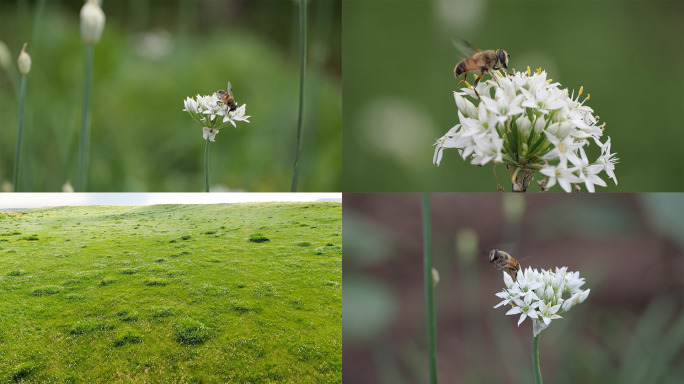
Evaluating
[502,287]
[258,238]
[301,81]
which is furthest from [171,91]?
[502,287]

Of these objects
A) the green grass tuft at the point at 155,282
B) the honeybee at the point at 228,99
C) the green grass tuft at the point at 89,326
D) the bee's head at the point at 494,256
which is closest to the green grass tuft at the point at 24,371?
the green grass tuft at the point at 89,326

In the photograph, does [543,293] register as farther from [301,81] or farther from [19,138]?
[19,138]

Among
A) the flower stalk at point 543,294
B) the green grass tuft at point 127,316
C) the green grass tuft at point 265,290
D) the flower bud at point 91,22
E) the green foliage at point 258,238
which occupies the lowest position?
the green grass tuft at point 127,316

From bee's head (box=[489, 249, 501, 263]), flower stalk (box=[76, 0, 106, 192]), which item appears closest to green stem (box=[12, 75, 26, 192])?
flower stalk (box=[76, 0, 106, 192])

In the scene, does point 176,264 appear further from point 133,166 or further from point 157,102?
point 157,102

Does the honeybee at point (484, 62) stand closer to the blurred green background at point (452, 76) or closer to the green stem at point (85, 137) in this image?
the blurred green background at point (452, 76)

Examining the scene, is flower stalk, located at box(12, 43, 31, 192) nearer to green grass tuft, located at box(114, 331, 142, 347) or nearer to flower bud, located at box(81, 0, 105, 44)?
flower bud, located at box(81, 0, 105, 44)

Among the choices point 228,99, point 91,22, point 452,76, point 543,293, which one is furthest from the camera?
point 452,76
